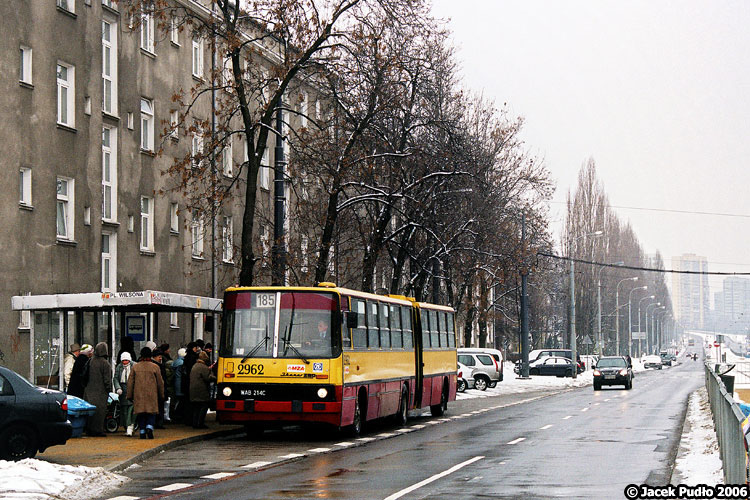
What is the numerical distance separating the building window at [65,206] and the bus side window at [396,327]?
1062 cm

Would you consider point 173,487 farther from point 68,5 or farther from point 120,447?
point 68,5

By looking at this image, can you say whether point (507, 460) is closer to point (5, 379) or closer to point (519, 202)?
point (5, 379)

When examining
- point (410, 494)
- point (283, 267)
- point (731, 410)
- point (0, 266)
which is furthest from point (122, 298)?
point (731, 410)

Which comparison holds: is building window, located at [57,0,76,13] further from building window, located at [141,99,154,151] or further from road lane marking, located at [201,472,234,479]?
road lane marking, located at [201,472,234,479]

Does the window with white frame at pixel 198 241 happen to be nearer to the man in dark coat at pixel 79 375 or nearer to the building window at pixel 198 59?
the building window at pixel 198 59

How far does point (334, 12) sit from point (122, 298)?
9.15 meters

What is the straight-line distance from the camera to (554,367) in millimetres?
71750

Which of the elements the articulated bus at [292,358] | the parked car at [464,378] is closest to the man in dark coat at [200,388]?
the articulated bus at [292,358]

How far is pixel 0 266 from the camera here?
98.5 ft

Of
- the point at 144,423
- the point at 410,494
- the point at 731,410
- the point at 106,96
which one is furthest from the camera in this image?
the point at 106,96

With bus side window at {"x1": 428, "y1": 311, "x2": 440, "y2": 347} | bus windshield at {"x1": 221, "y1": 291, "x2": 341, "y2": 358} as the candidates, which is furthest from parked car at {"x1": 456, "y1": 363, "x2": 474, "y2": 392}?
bus windshield at {"x1": 221, "y1": 291, "x2": 341, "y2": 358}

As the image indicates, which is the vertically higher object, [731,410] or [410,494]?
[731,410]

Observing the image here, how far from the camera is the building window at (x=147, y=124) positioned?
131ft

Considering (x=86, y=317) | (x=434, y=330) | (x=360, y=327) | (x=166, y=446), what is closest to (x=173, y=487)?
(x=166, y=446)
